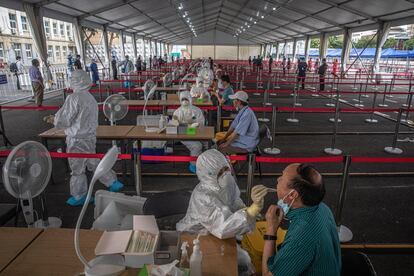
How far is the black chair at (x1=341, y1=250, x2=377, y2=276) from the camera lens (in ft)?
5.71

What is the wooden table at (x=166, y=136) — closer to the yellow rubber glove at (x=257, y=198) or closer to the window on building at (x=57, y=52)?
the yellow rubber glove at (x=257, y=198)

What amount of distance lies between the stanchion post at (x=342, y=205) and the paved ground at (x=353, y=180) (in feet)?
0.38

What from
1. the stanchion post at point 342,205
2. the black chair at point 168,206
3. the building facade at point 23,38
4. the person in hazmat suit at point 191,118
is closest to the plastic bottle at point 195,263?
the black chair at point 168,206

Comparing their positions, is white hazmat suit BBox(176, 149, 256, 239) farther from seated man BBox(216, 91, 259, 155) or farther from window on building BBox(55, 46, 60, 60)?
window on building BBox(55, 46, 60, 60)

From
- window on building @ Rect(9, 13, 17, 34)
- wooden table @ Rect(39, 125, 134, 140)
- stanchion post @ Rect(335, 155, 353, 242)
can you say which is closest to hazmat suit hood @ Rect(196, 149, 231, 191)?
stanchion post @ Rect(335, 155, 353, 242)

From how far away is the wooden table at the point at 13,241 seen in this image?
1.84 m

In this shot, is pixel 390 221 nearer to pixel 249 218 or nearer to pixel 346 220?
pixel 346 220

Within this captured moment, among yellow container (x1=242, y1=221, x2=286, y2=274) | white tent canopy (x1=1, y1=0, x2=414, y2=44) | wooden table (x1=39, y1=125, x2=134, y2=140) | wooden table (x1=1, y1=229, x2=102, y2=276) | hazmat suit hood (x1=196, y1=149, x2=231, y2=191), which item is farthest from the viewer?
white tent canopy (x1=1, y1=0, x2=414, y2=44)

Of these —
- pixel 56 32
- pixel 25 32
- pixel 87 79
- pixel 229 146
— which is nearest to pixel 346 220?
pixel 229 146

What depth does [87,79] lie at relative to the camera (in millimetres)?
4043

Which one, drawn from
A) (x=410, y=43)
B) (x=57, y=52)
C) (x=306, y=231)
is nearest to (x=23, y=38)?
(x=57, y=52)

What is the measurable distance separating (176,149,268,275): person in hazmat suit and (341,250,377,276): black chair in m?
0.58

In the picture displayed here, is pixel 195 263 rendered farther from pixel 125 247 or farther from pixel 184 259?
pixel 125 247

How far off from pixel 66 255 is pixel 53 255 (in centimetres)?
8
